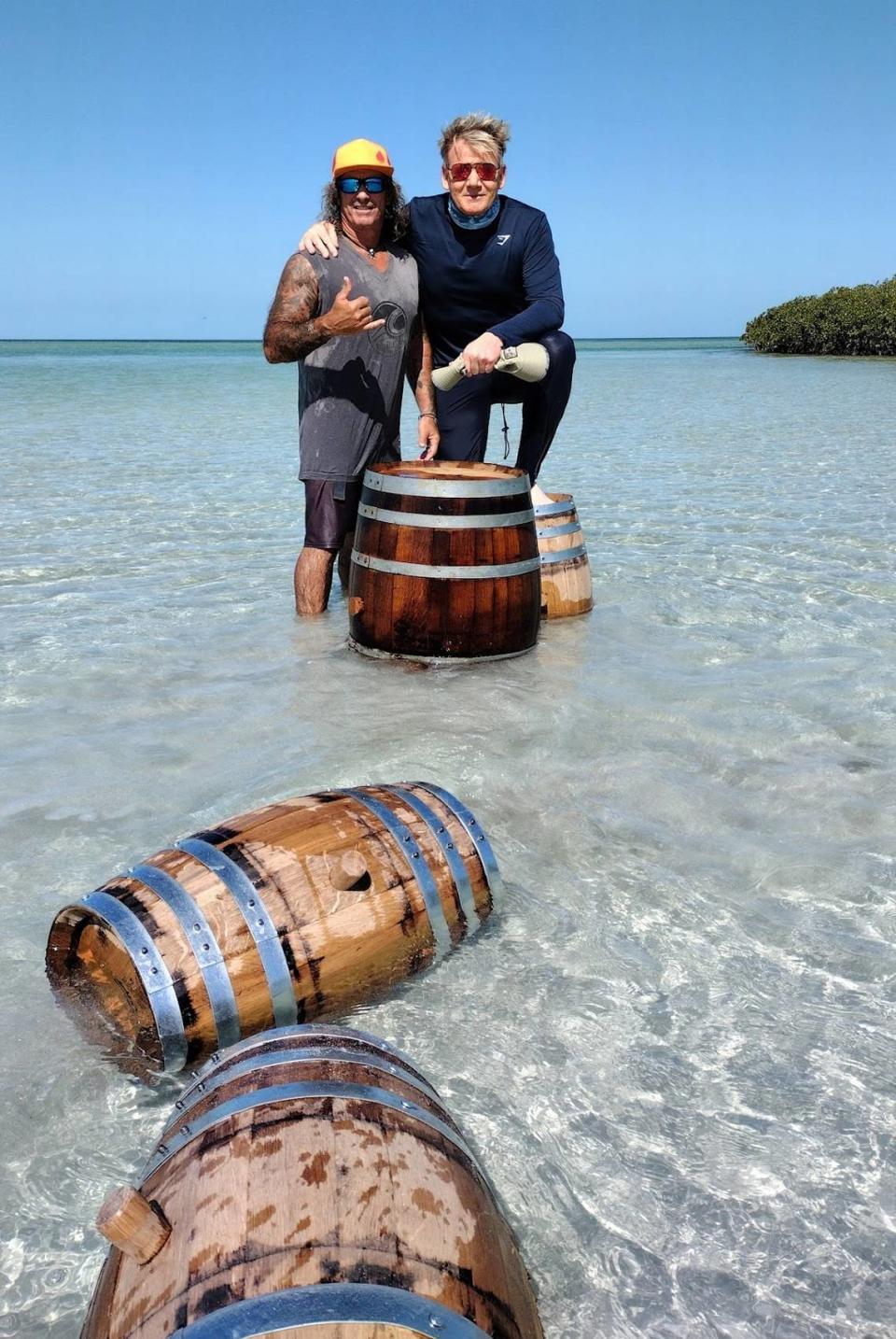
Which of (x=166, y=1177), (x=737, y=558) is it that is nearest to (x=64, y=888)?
(x=166, y=1177)

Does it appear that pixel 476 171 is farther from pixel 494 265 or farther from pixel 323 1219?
pixel 323 1219

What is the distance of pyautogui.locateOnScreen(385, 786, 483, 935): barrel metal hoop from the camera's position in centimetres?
304

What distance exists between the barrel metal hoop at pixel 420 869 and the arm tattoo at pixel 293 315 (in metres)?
3.44

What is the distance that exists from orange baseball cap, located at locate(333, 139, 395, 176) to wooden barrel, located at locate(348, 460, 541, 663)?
5.02 feet

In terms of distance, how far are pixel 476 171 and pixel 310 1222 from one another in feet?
17.8

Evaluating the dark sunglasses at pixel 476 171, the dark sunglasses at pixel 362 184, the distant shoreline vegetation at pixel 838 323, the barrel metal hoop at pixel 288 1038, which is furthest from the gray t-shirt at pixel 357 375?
the distant shoreline vegetation at pixel 838 323

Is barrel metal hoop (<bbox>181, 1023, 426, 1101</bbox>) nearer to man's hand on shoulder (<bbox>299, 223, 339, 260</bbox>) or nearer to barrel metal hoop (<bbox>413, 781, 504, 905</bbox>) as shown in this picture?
barrel metal hoop (<bbox>413, 781, 504, 905</bbox>)

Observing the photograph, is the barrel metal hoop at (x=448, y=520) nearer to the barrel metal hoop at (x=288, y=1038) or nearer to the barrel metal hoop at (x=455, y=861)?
the barrel metal hoop at (x=455, y=861)

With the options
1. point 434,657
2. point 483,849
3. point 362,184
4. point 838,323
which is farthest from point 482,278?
point 838,323

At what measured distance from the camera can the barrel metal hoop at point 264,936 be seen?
263 centimetres

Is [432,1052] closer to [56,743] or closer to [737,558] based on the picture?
[56,743]

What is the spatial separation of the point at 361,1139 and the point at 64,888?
7.25 ft

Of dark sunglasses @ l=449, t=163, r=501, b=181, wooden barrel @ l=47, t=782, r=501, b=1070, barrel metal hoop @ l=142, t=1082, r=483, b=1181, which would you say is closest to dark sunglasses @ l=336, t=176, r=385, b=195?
dark sunglasses @ l=449, t=163, r=501, b=181

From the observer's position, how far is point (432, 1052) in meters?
2.83
